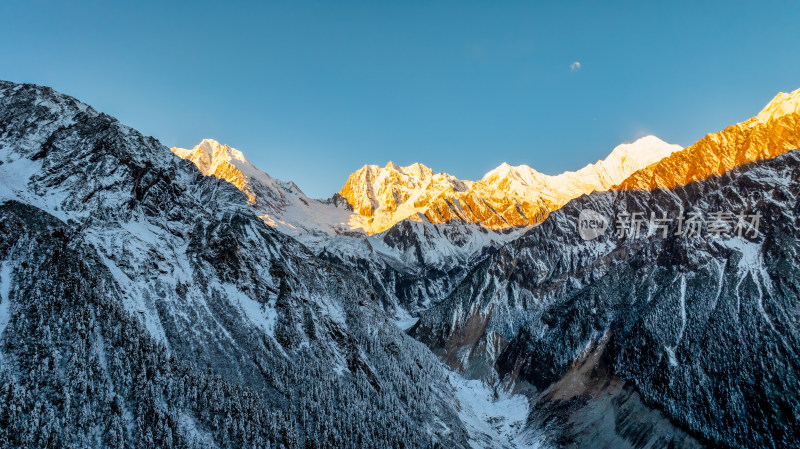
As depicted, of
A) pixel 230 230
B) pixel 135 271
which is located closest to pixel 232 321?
pixel 135 271

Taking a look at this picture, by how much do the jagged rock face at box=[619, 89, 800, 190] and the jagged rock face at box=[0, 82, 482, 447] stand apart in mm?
128172

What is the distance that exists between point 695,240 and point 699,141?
232 ft

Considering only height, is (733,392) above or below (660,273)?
below

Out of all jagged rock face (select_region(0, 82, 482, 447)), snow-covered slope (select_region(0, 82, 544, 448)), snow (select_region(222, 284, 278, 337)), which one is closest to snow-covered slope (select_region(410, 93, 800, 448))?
snow-covered slope (select_region(0, 82, 544, 448))

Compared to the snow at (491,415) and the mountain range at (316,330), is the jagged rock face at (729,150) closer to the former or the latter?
the mountain range at (316,330)

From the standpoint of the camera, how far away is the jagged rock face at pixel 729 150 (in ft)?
561

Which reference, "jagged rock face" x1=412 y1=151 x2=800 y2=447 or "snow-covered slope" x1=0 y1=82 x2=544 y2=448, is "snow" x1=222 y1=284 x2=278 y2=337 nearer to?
"snow-covered slope" x1=0 y1=82 x2=544 y2=448

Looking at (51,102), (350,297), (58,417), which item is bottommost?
(58,417)

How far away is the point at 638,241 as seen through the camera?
178250 mm

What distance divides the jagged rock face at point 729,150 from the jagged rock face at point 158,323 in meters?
128

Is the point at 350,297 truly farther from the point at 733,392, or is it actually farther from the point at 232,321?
the point at 733,392

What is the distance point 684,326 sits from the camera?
4968 inches

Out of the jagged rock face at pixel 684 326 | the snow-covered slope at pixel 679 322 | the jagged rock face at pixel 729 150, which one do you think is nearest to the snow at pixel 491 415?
the snow-covered slope at pixel 679 322

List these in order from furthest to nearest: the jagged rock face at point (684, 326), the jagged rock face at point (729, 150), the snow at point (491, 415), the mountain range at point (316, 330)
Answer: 1. the jagged rock face at point (729, 150)
2. the snow at point (491, 415)
3. the jagged rock face at point (684, 326)
4. the mountain range at point (316, 330)
